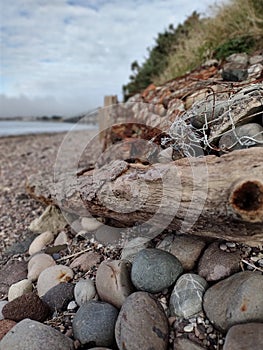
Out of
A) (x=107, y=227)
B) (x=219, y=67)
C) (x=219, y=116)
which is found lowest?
(x=107, y=227)

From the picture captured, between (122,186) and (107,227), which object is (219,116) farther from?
(107,227)

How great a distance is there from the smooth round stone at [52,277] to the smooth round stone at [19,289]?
A: 0.08 meters

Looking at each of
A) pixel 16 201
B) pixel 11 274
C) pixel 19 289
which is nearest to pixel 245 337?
pixel 19 289

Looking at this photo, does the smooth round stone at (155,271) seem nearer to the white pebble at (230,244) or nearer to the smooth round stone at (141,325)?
the smooth round stone at (141,325)

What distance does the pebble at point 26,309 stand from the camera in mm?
2025

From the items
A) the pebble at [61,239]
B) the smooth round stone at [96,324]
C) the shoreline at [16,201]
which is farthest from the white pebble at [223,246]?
the shoreline at [16,201]

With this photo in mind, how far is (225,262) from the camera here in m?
1.93

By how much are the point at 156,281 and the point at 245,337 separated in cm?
54

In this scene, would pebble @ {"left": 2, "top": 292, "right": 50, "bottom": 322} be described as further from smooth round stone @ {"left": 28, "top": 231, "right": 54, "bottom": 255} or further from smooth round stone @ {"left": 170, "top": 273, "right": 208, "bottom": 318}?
smooth round stone @ {"left": 28, "top": 231, "right": 54, "bottom": 255}

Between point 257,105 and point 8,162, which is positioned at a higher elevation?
point 257,105

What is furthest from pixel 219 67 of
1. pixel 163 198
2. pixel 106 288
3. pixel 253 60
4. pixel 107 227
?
pixel 106 288

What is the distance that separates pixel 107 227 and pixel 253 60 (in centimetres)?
285

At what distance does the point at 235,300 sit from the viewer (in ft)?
5.47

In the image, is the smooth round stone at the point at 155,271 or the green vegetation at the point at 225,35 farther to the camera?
the green vegetation at the point at 225,35
